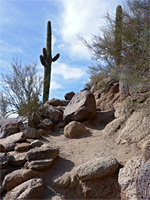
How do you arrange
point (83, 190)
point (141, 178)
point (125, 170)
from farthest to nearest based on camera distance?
point (83, 190) < point (125, 170) < point (141, 178)

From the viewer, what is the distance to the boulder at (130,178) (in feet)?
12.8

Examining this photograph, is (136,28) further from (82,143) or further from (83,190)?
(83,190)

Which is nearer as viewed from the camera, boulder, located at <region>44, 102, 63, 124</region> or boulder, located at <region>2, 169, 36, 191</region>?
boulder, located at <region>2, 169, 36, 191</region>

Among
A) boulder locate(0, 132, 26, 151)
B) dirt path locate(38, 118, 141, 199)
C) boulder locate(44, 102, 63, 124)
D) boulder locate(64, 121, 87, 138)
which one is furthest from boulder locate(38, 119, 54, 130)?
boulder locate(0, 132, 26, 151)

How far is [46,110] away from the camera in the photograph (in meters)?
9.24

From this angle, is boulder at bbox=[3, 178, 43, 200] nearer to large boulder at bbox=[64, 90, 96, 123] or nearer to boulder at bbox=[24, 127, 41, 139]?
boulder at bbox=[24, 127, 41, 139]

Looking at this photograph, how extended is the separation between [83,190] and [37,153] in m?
1.60

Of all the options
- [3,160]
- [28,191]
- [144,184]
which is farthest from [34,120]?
[144,184]

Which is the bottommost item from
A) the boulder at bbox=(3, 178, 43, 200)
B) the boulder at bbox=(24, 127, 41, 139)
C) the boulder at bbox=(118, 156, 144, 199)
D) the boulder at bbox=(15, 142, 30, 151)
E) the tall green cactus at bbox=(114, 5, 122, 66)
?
the boulder at bbox=(3, 178, 43, 200)

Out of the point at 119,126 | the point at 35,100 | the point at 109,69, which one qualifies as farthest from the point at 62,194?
the point at 35,100

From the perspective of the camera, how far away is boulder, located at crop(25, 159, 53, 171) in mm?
5266

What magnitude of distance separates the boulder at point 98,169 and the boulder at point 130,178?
29 centimetres

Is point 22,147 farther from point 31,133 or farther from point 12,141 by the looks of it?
point 31,133

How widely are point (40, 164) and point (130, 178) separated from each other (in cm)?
230
